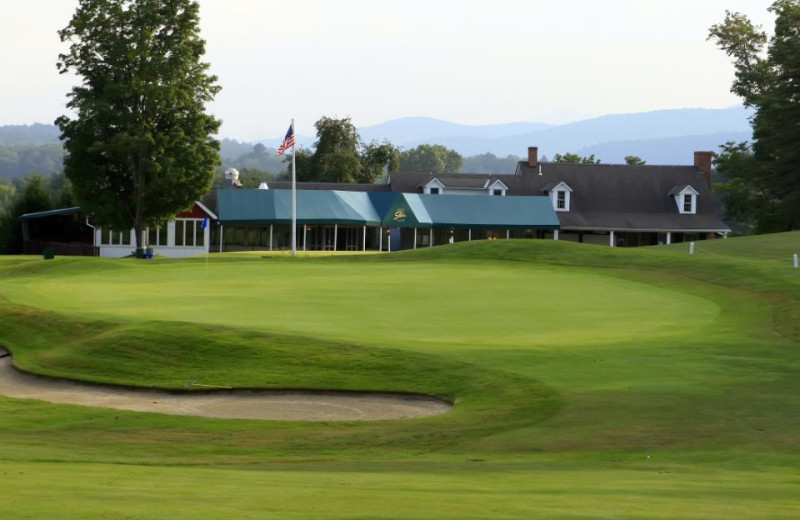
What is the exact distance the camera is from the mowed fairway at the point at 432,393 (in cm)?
1059

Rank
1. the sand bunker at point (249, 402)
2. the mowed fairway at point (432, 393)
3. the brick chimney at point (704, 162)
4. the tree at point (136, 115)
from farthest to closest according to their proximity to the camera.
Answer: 1. the brick chimney at point (704, 162)
2. the tree at point (136, 115)
3. the sand bunker at point (249, 402)
4. the mowed fairway at point (432, 393)

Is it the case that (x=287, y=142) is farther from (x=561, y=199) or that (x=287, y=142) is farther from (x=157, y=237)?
(x=561, y=199)

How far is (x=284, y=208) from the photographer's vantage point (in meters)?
80.8

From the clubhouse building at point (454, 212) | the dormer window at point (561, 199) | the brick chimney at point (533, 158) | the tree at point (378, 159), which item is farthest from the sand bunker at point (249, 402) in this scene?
the tree at point (378, 159)

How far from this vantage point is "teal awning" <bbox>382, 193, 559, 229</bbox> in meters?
82.6

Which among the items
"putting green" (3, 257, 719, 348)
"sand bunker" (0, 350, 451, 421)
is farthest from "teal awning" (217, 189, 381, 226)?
"sand bunker" (0, 350, 451, 421)

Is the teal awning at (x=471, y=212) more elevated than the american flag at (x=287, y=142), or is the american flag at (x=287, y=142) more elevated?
the american flag at (x=287, y=142)

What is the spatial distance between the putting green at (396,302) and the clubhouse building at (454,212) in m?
35.6

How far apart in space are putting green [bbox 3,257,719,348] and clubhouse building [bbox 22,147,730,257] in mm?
35614

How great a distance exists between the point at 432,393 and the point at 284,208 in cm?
6155

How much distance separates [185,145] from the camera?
221 feet

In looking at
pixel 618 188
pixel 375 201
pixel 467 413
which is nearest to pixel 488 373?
pixel 467 413

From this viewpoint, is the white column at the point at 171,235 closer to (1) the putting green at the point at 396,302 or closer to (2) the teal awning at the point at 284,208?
(2) the teal awning at the point at 284,208

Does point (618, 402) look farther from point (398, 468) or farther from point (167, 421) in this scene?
point (167, 421)
